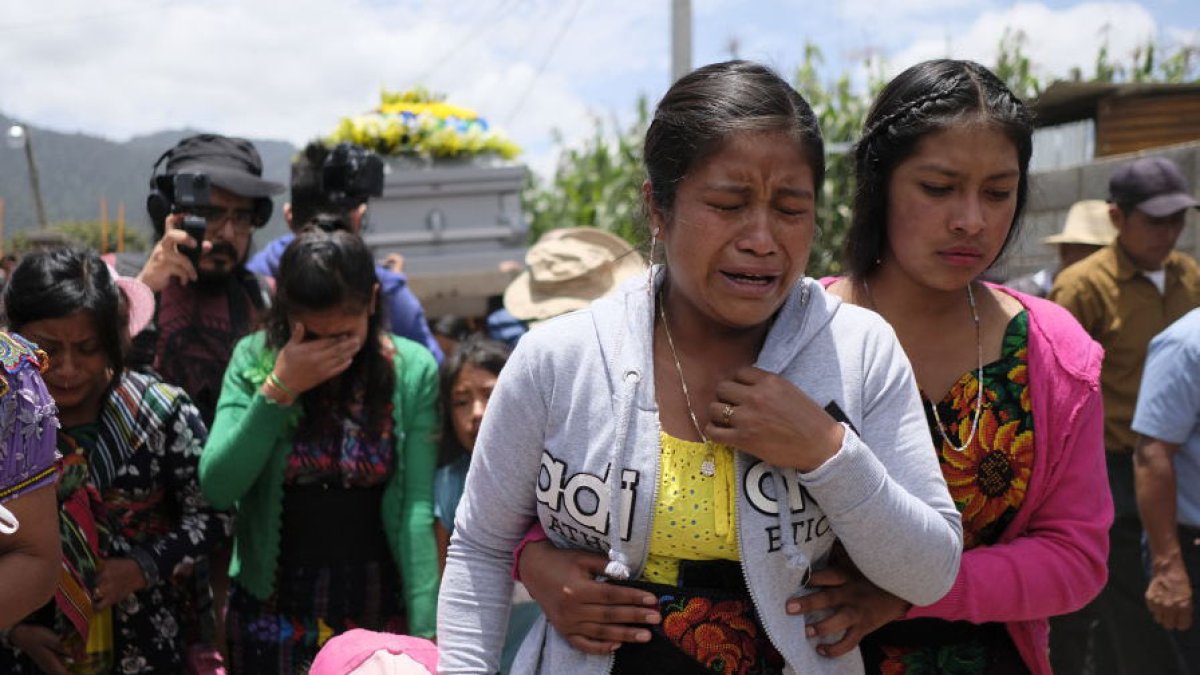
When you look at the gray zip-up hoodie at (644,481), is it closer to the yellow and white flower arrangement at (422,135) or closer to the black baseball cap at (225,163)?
the black baseball cap at (225,163)

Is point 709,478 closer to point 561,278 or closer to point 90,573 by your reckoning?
point 90,573

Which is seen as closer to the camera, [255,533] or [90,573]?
[90,573]

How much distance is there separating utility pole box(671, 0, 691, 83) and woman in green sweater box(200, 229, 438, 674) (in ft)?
24.2

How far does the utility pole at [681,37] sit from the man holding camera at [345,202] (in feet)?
20.5

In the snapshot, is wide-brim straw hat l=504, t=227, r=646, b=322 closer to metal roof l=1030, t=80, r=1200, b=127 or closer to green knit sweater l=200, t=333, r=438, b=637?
green knit sweater l=200, t=333, r=438, b=637

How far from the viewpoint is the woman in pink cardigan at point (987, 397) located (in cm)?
190

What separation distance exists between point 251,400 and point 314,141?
1618 mm

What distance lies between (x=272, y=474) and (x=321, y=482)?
0.13 meters

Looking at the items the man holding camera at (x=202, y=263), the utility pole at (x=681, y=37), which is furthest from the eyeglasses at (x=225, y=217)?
the utility pole at (x=681, y=37)

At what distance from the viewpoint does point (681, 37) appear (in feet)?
32.8

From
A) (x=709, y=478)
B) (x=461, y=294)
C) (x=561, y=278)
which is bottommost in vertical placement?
(x=461, y=294)

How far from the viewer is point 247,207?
3.74m

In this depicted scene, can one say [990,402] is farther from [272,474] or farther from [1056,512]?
[272,474]

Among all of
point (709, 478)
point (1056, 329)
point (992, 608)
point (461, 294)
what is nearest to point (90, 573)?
point (709, 478)
